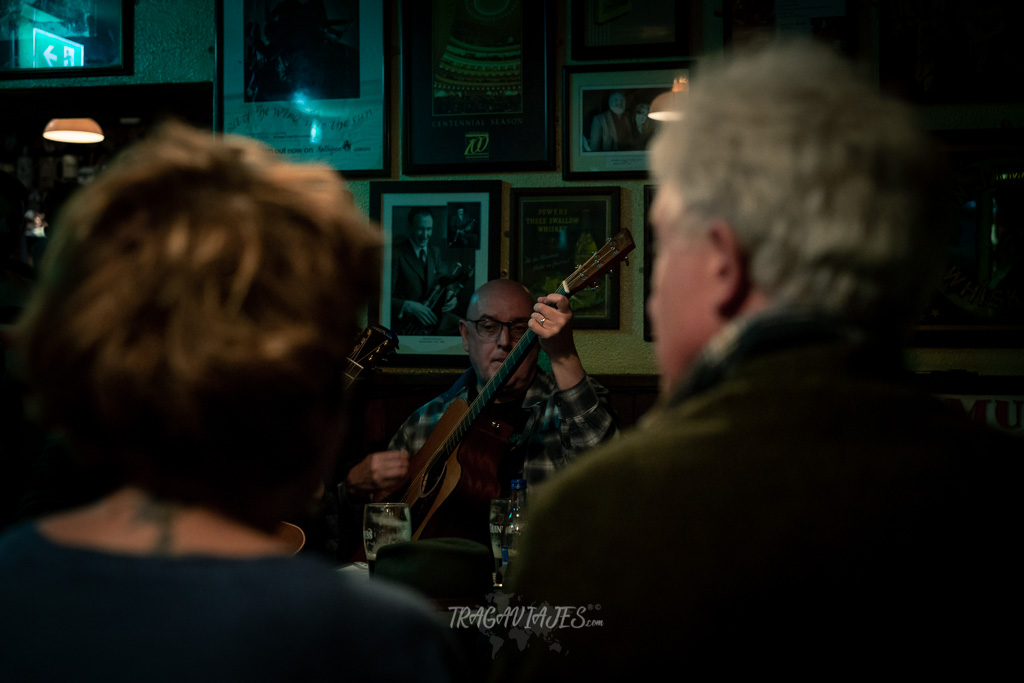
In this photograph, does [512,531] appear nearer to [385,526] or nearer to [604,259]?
[385,526]

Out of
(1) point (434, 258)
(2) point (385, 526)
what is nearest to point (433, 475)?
(2) point (385, 526)

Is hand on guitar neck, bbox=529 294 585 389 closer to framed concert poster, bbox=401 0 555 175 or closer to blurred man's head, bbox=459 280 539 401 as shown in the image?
blurred man's head, bbox=459 280 539 401

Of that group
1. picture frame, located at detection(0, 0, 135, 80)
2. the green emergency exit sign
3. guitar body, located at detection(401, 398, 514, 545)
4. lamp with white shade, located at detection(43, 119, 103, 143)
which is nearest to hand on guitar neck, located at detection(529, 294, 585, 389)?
guitar body, located at detection(401, 398, 514, 545)

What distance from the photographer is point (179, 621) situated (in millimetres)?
527

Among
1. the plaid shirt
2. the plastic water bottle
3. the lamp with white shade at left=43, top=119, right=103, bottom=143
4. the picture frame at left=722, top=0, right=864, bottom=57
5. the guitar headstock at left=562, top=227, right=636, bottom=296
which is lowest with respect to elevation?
the plastic water bottle

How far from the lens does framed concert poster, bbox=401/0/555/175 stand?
9.75ft

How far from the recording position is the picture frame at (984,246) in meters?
2.72

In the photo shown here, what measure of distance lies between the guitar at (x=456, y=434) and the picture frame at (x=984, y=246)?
1181 mm

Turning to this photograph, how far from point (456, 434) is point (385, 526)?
67 centimetres

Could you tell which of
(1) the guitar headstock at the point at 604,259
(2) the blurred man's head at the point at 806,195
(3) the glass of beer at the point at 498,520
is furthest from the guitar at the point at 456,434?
(2) the blurred man's head at the point at 806,195

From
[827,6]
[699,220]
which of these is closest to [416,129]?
[827,6]

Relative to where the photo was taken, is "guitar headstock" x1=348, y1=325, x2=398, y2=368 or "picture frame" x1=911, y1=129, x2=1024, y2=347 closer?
"guitar headstock" x1=348, y1=325, x2=398, y2=368

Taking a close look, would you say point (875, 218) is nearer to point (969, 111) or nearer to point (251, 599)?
point (251, 599)

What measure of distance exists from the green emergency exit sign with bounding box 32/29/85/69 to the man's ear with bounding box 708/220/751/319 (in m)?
3.36
